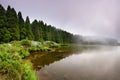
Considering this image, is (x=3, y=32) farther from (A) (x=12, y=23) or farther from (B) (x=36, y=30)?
(B) (x=36, y=30)

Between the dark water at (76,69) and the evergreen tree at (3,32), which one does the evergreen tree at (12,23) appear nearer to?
the evergreen tree at (3,32)

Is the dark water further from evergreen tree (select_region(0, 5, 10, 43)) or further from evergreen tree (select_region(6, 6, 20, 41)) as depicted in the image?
evergreen tree (select_region(6, 6, 20, 41))

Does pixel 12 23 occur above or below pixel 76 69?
above

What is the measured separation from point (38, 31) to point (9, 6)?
16.1 meters

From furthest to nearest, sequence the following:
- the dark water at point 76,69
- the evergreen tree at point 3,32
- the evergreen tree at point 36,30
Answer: the evergreen tree at point 36,30 < the evergreen tree at point 3,32 < the dark water at point 76,69

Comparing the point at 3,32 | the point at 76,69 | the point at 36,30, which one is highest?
the point at 36,30

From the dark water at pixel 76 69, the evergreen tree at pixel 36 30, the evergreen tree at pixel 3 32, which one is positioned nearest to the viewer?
the dark water at pixel 76 69

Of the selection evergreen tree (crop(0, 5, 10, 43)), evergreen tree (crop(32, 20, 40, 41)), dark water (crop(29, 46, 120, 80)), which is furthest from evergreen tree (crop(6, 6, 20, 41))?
dark water (crop(29, 46, 120, 80))

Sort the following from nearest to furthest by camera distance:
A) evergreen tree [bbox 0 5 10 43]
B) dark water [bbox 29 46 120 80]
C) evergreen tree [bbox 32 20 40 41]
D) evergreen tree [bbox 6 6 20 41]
Result: dark water [bbox 29 46 120 80], evergreen tree [bbox 0 5 10 43], evergreen tree [bbox 6 6 20 41], evergreen tree [bbox 32 20 40 41]

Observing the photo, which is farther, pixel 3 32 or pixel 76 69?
pixel 3 32

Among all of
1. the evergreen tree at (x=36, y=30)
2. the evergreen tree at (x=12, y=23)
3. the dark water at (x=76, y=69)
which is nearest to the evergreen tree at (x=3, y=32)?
the evergreen tree at (x=12, y=23)

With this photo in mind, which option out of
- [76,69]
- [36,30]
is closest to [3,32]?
[36,30]

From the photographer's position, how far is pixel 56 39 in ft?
201

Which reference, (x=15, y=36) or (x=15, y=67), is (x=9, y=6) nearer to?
(x=15, y=36)
